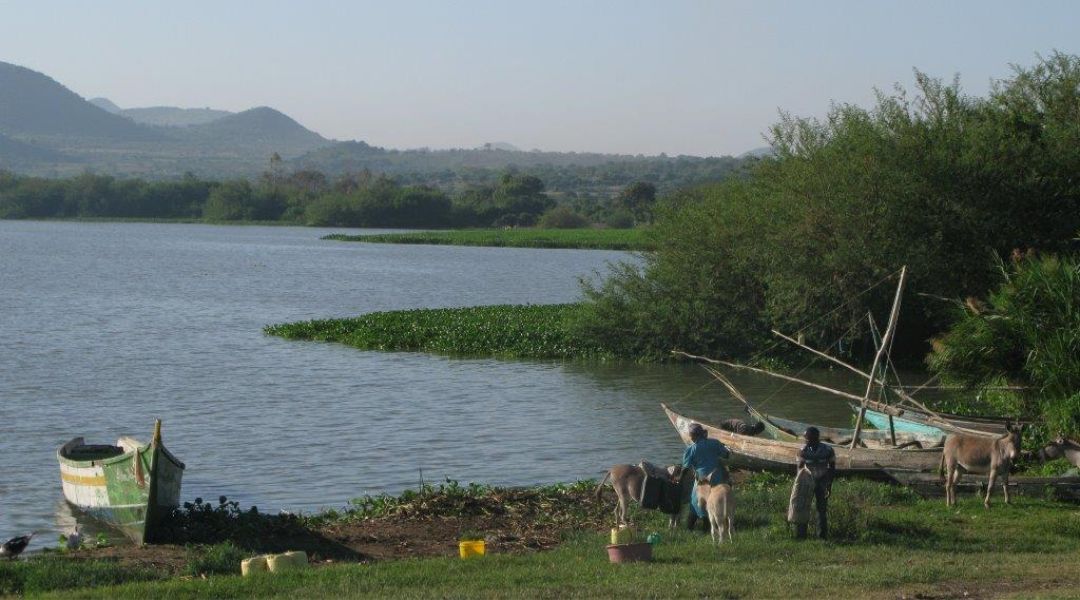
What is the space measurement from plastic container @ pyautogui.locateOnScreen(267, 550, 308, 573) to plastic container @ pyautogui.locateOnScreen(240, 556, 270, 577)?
2.7 inches

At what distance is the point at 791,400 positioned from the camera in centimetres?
3222

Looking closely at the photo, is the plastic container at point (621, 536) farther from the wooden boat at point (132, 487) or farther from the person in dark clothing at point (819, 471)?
the wooden boat at point (132, 487)

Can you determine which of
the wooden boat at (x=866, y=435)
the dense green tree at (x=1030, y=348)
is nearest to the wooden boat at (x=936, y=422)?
the wooden boat at (x=866, y=435)

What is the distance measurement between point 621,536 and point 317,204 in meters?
158

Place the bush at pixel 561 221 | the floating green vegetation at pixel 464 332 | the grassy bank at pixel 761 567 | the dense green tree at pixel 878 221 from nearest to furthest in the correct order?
the grassy bank at pixel 761 567 < the dense green tree at pixel 878 221 < the floating green vegetation at pixel 464 332 < the bush at pixel 561 221

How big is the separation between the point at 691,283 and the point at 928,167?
7.32 m

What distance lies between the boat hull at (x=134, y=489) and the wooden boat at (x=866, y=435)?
386 inches

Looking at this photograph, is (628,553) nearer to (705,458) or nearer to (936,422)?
(705,458)

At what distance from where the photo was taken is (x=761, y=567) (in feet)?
43.9

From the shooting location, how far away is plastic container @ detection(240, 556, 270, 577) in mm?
13790

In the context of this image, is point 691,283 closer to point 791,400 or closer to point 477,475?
point 791,400

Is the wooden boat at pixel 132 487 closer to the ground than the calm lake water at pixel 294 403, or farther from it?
farther from it

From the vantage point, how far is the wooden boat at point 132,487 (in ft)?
55.6

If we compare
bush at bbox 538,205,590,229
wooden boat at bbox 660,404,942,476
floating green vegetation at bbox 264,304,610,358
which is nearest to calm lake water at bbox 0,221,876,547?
floating green vegetation at bbox 264,304,610,358
